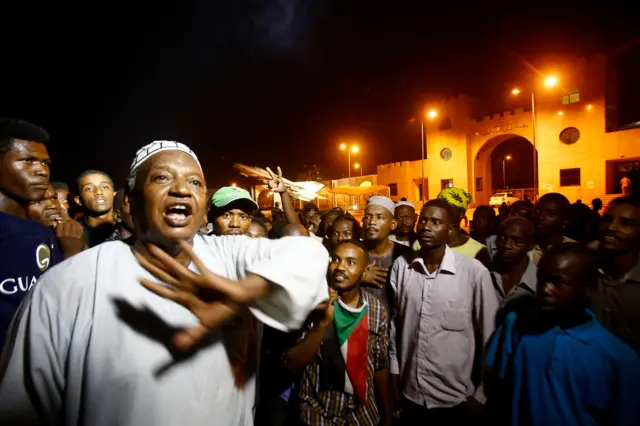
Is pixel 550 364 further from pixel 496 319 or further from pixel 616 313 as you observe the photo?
pixel 616 313

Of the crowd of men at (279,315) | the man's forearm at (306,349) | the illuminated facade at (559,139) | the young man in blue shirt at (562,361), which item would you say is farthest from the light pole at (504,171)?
the man's forearm at (306,349)

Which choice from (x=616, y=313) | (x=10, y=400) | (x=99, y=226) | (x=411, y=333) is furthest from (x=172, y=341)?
(x=99, y=226)

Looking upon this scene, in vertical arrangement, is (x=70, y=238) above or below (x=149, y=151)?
below

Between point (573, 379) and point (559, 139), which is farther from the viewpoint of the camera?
point (559, 139)

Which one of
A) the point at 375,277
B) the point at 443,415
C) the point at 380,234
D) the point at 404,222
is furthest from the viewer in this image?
the point at 404,222

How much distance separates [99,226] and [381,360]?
388cm

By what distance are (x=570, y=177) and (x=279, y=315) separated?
30.1 m

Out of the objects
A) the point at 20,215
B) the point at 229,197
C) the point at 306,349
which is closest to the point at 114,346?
the point at 306,349

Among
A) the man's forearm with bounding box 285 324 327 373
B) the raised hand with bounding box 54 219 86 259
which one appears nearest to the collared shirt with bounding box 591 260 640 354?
the man's forearm with bounding box 285 324 327 373

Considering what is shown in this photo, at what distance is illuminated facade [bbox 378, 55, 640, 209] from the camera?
23328 mm

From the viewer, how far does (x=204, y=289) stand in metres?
1.29

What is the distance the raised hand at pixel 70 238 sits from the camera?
309 centimetres

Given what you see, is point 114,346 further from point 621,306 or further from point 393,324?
point 621,306

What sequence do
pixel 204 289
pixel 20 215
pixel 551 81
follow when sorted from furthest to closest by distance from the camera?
pixel 551 81 → pixel 20 215 → pixel 204 289
